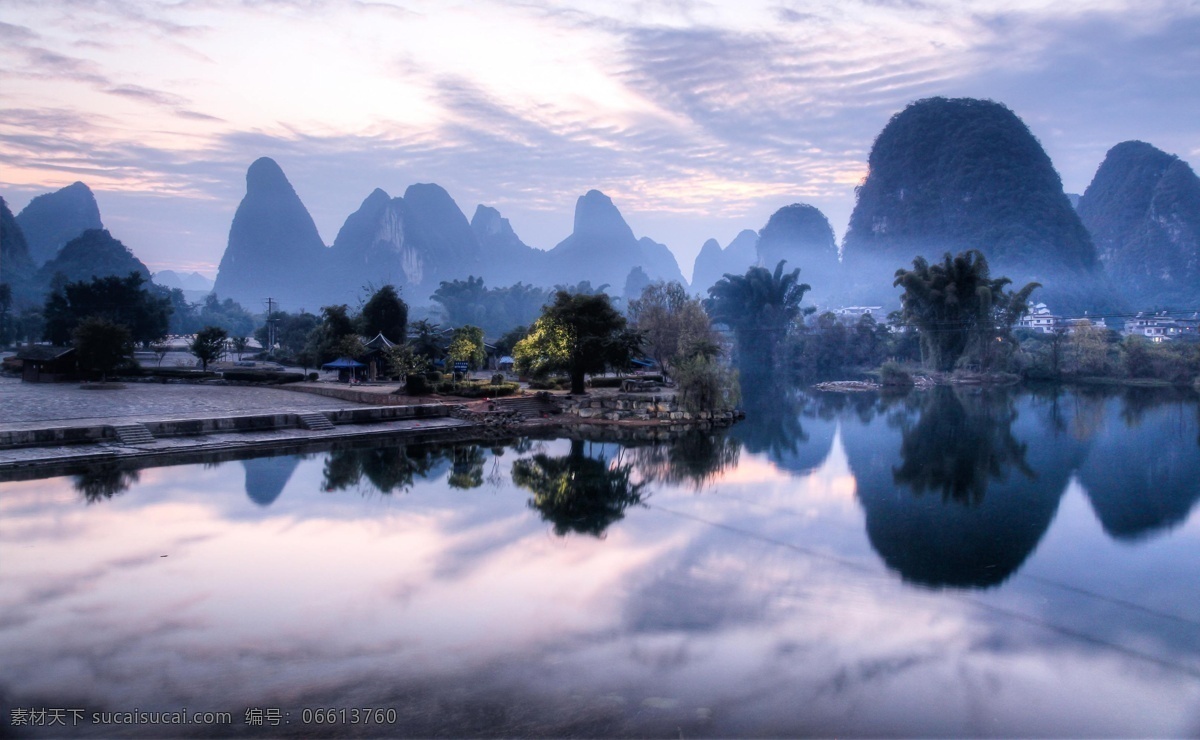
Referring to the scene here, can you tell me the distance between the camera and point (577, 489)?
712 inches

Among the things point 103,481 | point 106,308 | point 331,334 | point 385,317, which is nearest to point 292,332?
point 106,308

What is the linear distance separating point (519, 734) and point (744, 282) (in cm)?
7253

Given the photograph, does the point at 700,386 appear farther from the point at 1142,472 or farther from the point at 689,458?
the point at 1142,472

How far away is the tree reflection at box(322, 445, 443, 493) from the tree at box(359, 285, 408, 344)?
20.3 meters

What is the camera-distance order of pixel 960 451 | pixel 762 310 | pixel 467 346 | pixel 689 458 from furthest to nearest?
pixel 762 310
pixel 467 346
pixel 960 451
pixel 689 458

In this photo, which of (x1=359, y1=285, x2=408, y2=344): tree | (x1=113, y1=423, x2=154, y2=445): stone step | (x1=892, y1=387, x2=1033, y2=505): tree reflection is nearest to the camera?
(x1=892, y1=387, x2=1033, y2=505): tree reflection

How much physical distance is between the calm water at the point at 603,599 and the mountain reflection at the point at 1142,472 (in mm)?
156

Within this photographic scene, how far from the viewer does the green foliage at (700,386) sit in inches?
1162

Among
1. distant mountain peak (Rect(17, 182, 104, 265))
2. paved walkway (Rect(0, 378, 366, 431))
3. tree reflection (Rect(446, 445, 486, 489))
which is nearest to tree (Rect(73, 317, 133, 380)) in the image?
paved walkway (Rect(0, 378, 366, 431))

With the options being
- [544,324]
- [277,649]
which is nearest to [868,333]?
[544,324]

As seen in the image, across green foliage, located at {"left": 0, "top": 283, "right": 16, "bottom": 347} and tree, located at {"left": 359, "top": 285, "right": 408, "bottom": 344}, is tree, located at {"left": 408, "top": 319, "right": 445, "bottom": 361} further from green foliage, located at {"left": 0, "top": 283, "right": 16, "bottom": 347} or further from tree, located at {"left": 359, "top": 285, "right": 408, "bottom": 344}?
green foliage, located at {"left": 0, "top": 283, "right": 16, "bottom": 347}

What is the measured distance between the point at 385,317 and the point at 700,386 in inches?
816

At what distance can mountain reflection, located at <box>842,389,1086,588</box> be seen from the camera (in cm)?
1280

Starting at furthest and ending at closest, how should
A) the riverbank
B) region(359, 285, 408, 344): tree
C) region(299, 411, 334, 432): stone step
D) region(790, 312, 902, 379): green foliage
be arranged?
1. region(790, 312, 902, 379): green foliage
2. region(359, 285, 408, 344): tree
3. region(299, 411, 334, 432): stone step
4. the riverbank
